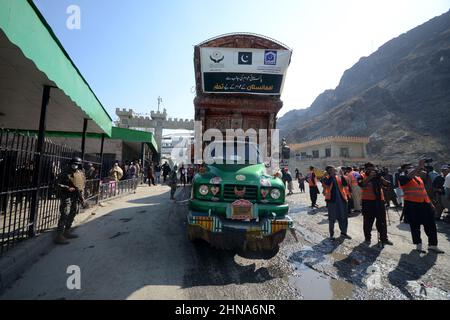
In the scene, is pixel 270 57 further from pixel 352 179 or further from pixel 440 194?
pixel 440 194

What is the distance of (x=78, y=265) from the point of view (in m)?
3.74

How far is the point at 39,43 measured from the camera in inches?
130

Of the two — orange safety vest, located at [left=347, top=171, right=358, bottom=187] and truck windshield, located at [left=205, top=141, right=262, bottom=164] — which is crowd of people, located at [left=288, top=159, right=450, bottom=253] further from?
orange safety vest, located at [left=347, top=171, right=358, bottom=187]

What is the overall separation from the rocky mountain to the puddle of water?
44654 millimetres

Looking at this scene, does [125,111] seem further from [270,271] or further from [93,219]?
→ [270,271]

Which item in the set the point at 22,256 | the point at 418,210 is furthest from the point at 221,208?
the point at 418,210

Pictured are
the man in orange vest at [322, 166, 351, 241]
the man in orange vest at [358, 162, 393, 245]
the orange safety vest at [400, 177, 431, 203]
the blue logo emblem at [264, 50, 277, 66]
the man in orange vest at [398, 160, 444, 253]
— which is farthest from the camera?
the blue logo emblem at [264, 50, 277, 66]

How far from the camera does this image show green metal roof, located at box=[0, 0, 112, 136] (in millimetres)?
2639

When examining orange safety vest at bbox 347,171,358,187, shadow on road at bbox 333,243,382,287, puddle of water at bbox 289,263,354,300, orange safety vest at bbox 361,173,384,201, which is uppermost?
orange safety vest at bbox 347,171,358,187

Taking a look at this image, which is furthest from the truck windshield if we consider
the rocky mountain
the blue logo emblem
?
the rocky mountain

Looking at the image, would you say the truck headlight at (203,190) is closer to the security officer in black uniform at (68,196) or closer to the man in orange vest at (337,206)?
the security officer in black uniform at (68,196)

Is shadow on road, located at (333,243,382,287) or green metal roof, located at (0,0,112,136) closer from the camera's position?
green metal roof, located at (0,0,112,136)

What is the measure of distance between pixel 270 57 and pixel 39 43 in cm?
704
